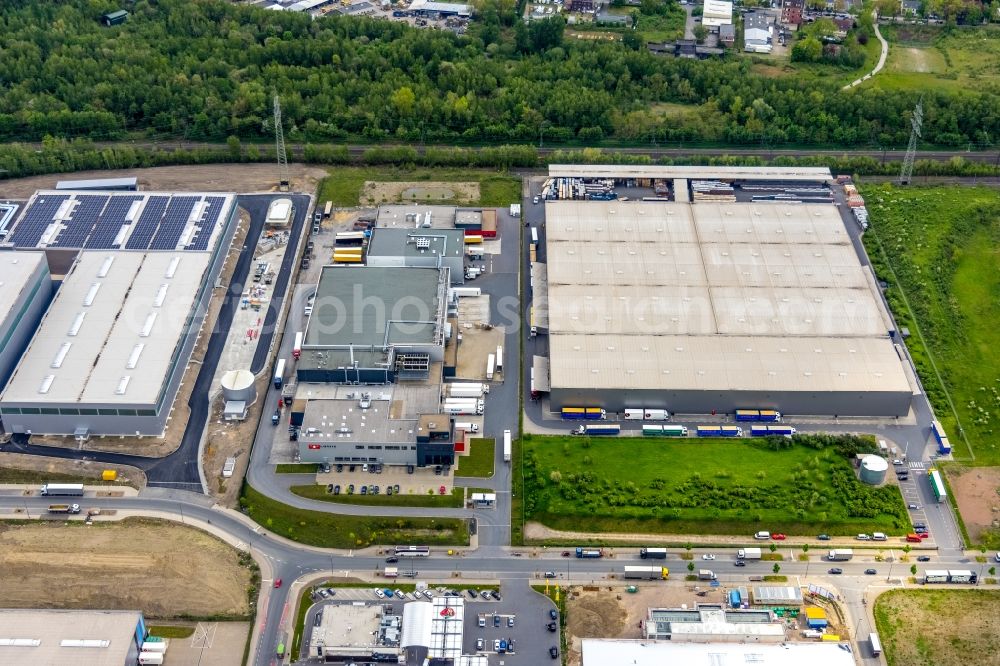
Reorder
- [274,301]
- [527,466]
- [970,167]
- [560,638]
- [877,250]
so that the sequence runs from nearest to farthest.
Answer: [560,638] → [527,466] → [274,301] → [877,250] → [970,167]

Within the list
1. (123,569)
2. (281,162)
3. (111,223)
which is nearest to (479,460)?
(123,569)

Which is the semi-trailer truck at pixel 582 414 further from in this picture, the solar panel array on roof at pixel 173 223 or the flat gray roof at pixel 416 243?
the solar panel array on roof at pixel 173 223

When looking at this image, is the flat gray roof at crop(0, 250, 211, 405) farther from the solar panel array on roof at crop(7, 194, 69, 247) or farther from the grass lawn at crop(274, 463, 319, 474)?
the grass lawn at crop(274, 463, 319, 474)

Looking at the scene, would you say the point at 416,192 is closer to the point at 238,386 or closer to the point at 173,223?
the point at 173,223

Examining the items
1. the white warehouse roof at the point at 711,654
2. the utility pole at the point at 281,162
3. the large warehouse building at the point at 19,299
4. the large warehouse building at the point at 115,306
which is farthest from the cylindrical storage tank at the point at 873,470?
the large warehouse building at the point at 19,299

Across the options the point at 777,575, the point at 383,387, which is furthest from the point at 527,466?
the point at 777,575

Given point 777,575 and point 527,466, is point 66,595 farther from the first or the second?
point 777,575

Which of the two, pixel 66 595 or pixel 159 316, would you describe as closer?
pixel 66 595
